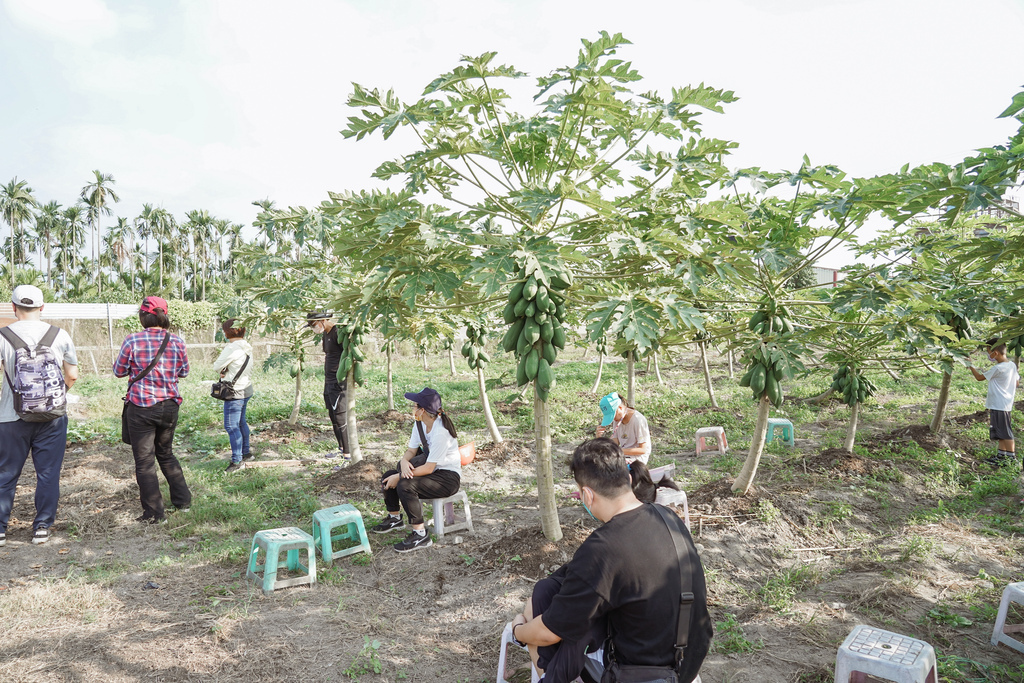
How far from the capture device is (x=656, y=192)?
176 inches

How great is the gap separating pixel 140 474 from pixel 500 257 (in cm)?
435

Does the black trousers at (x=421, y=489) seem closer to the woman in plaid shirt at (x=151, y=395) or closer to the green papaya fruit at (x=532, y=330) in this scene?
the green papaya fruit at (x=532, y=330)

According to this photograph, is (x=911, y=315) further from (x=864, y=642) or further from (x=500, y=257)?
(x=500, y=257)

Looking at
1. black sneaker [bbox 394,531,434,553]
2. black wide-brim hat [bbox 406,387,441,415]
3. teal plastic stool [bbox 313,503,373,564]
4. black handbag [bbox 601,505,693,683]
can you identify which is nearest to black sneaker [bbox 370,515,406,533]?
teal plastic stool [bbox 313,503,373,564]

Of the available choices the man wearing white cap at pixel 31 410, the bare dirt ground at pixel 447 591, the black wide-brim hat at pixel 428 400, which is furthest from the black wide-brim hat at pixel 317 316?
the black wide-brim hat at pixel 428 400

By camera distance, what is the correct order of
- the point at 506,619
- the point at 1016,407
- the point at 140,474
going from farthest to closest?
1. the point at 1016,407
2. the point at 140,474
3. the point at 506,619

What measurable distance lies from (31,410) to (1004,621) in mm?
7472

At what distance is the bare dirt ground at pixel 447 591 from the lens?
3.47m

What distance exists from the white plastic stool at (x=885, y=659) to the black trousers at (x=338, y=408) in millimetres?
6520

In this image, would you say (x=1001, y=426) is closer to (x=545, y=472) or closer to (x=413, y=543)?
(x=545, y=472)

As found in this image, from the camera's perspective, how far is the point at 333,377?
812 centimetres

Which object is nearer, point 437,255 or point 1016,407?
point 437,255

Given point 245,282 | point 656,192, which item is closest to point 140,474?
point 245,282

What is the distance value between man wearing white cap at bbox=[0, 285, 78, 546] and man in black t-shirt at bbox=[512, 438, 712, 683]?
16.3 ft
